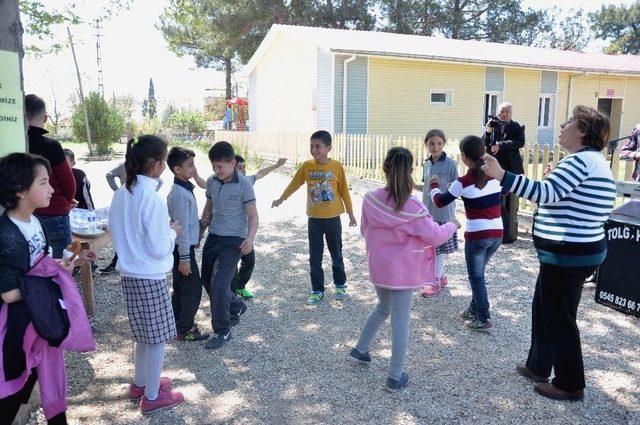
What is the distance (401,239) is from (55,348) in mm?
2033

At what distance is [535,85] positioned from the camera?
859 inches

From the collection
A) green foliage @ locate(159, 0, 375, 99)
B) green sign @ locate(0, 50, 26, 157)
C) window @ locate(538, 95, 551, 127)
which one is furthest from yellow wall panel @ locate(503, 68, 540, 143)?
green sign @ locate(0, 50, 26, 157)

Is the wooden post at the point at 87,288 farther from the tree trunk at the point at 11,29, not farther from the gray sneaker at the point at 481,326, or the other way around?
the gray sneaker at the point at 481,326

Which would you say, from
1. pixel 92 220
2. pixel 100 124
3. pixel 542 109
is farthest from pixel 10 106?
pixel 542 109

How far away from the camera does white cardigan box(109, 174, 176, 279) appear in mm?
3008

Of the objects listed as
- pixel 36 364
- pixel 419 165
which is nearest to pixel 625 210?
pixel 36 364

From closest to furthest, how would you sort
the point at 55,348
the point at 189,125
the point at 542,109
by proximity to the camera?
the point at 55,348 < the point at 542,109 < the point at 189,125

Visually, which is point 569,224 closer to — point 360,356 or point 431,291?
point 360,356

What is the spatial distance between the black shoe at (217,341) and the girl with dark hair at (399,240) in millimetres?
1410

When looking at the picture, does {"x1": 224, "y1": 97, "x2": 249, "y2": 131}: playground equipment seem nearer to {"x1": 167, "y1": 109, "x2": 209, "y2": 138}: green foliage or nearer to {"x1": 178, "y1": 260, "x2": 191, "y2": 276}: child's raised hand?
{"x1": 167, "y1": 109, "x2": 209, "y2": 138}: green foliage

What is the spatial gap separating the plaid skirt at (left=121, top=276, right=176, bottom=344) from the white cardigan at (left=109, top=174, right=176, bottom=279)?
6 cm

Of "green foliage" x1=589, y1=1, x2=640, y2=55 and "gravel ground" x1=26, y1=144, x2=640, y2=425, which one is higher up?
"green foliage" x1=589, y1=1, x2=640, y2=55

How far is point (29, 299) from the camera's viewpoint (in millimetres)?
2420

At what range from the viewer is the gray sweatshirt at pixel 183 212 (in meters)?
3.92
